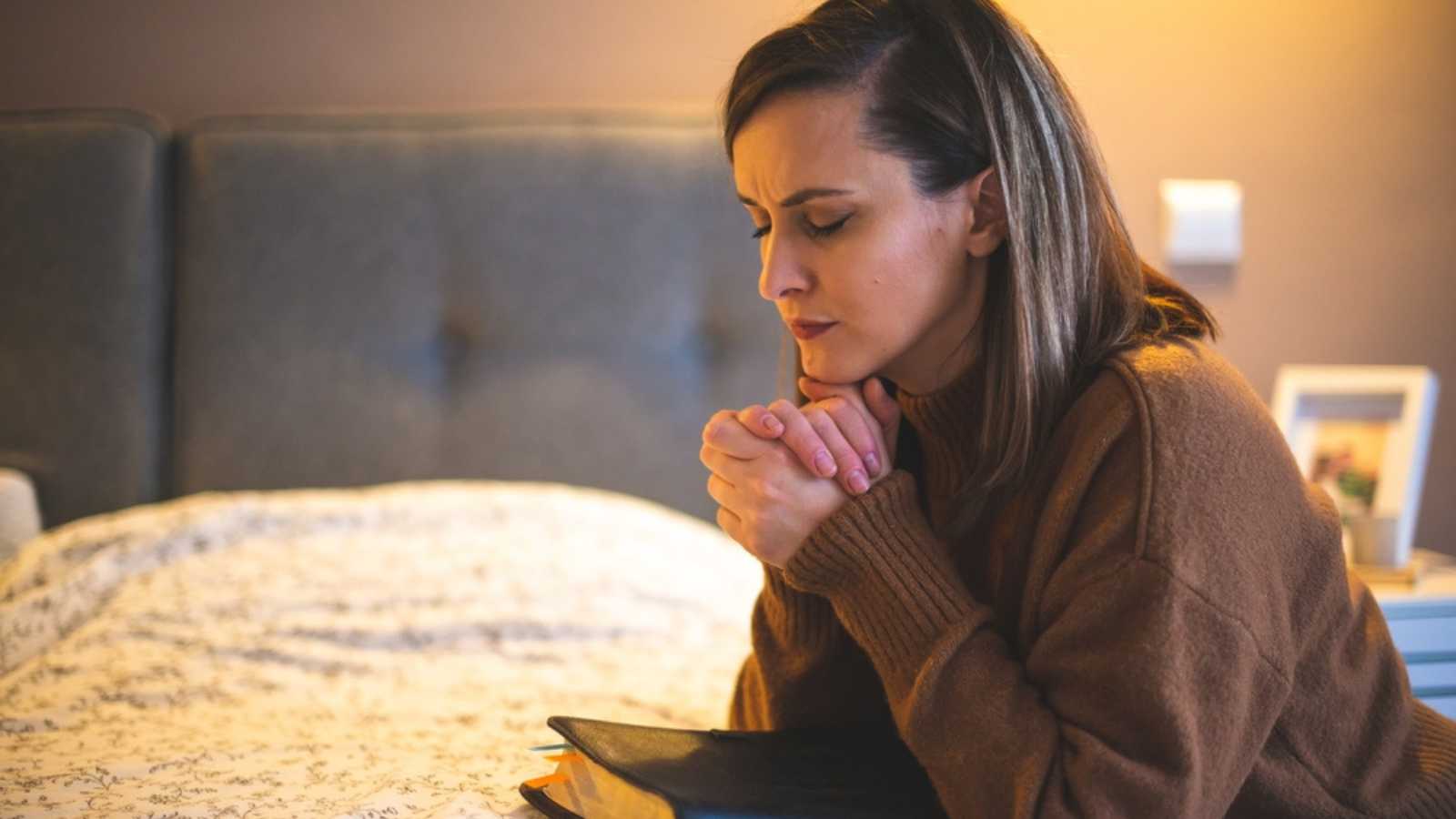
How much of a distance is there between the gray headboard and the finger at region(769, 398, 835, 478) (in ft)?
3.02

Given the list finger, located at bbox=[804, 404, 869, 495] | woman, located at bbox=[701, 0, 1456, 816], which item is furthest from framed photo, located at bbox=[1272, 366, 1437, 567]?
finger, located at bbox=[804, 404, 869, 495]

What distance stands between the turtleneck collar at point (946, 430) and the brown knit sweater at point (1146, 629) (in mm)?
20

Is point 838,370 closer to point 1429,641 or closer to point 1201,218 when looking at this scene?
point 1429,641

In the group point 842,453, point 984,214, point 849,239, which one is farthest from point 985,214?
point 842,453

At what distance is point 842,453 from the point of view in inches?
38.1

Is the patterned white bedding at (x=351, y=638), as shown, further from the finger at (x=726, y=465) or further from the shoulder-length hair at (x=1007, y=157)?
the shoulder-length hair at (x=1007, y=157)

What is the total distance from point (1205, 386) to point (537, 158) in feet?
4.18

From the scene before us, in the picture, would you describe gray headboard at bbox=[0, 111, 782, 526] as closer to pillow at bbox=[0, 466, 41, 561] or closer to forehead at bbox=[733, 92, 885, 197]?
pillow at bbox=[0, 466, 41, 561]

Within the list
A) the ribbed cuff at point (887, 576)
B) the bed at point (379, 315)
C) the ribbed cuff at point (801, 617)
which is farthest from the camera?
the bed at point (379, 315)

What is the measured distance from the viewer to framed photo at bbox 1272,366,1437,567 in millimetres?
1698

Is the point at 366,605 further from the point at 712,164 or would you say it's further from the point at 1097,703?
the point at 1097,703

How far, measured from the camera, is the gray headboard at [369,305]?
1.88m

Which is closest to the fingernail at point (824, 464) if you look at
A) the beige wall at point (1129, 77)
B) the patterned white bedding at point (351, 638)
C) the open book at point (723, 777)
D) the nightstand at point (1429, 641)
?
the open book at point (723, 777)

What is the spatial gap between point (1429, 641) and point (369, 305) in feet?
4.79
